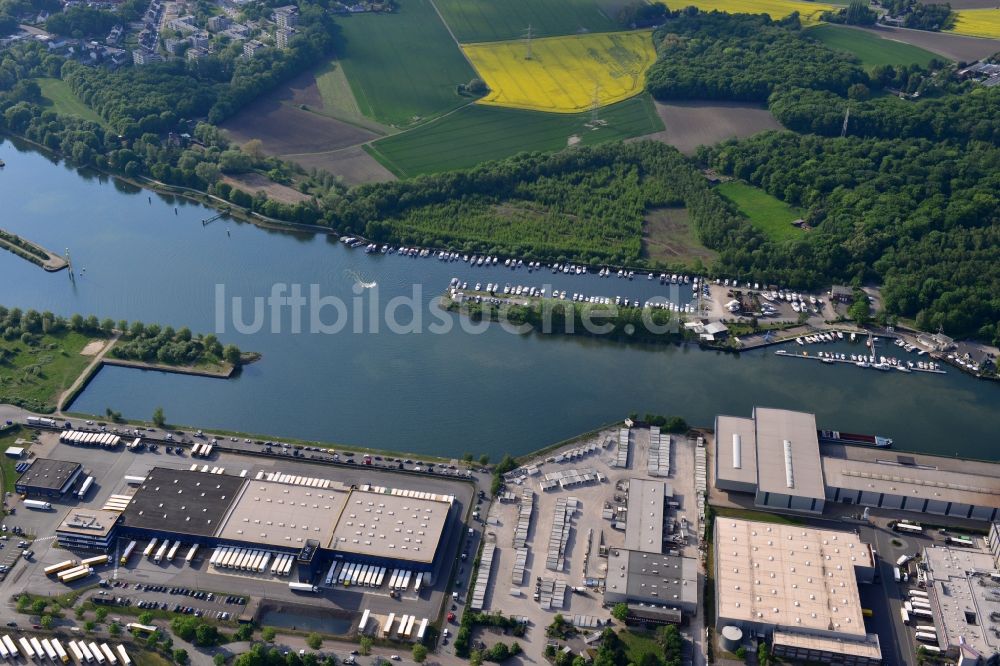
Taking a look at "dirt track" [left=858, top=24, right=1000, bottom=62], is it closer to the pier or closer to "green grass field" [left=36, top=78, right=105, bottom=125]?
the pier

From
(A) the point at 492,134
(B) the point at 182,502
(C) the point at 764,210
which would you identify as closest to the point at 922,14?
(C) the point at 764,210

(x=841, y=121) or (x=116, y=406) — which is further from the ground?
(x=841, y=121)

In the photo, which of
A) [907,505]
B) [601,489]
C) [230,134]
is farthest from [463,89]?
[907,505]

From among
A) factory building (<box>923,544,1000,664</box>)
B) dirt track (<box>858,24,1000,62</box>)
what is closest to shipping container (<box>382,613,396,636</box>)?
factory building (<box>923,544,1000,664</box>)

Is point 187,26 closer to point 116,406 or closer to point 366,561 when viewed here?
point 116,406

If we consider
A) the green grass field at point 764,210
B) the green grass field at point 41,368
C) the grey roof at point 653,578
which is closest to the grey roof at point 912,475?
the grey roof at point 653,578

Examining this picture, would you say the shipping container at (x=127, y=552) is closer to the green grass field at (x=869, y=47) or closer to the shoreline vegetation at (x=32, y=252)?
the shoreline vegetation at (x=32, y=252)
